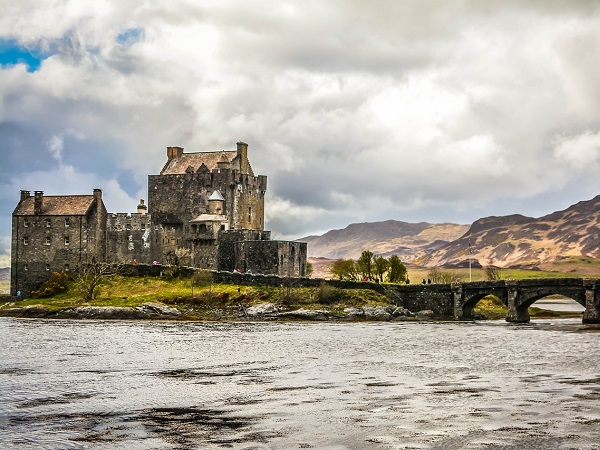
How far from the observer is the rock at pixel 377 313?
279ft

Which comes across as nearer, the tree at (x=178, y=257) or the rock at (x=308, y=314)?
the rock at (x=308, y=314)

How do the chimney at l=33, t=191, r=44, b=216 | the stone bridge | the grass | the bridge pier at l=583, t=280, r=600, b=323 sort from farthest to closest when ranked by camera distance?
1. the chimney at l=33, t=191, r=44, b=216
2. the grass
3. the stone bridge
4. the bridge pier at l=583, t=280, r=600, b=323

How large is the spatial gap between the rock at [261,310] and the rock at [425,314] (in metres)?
16.6

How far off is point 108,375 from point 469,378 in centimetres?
1676

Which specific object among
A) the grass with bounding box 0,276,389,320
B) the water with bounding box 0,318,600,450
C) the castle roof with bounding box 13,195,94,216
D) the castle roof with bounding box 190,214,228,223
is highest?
the castle roof with bounding box 13,195,94,216

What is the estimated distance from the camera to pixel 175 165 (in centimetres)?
11169

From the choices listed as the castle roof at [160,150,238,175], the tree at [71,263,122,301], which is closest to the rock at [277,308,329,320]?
the tree at [71,263,122,301]

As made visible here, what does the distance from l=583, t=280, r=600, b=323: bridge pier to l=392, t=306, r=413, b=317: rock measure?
1958 centimetres

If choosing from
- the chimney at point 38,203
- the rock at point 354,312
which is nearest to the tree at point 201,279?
the rock at point 354,312

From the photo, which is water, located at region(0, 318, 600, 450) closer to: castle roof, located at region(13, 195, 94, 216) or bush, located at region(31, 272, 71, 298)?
bush, located at region(31, 272, 71, 298)

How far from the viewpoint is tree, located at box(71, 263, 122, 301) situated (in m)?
90.6

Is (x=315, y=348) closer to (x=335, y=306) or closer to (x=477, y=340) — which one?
(x=477, y=340)

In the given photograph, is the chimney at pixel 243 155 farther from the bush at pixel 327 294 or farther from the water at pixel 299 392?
the water at pixel 299 392

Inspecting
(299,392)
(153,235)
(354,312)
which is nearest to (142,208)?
(153,235)
